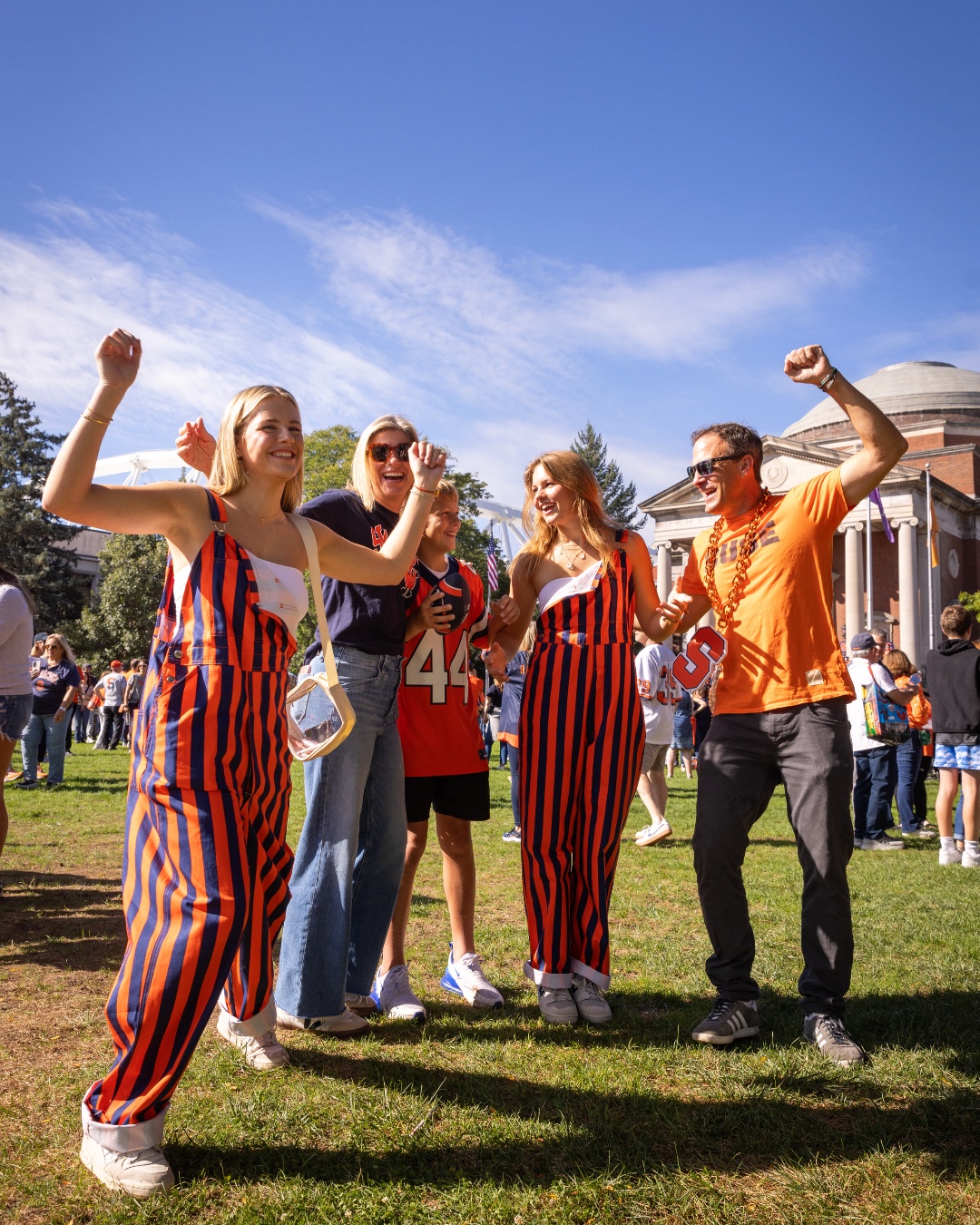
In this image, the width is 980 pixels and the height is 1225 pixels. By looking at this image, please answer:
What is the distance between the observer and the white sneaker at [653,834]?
9336mm

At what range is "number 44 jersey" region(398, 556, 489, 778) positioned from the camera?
13.6 ft

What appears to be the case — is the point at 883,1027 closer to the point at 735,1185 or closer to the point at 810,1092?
the point at 810,1092

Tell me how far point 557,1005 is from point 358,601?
1.88 m

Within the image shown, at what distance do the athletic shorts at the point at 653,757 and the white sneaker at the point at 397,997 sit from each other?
5.46 metres

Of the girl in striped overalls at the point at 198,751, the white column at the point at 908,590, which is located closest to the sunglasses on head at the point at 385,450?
the girl in striped overalls at the point at 198,751

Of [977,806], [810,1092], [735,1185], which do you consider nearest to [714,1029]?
[810,1092]

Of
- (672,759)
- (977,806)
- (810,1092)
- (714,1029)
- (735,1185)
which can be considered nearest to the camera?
(735,1185)

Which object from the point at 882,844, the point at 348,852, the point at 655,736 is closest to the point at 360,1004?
the point at 348,852

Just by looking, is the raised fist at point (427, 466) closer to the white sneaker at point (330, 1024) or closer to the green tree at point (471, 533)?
the white sneaker at point (330, 1024)

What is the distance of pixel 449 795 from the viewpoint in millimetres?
4184

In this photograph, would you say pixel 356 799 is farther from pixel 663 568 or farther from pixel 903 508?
pixel 663 568

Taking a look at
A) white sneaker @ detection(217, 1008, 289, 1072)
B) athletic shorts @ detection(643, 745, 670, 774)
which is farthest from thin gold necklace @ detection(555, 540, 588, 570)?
athletic shorts @ detection(643, 745, 670, 774)

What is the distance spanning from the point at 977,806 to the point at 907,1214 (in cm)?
698

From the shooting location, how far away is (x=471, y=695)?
4418 mm
